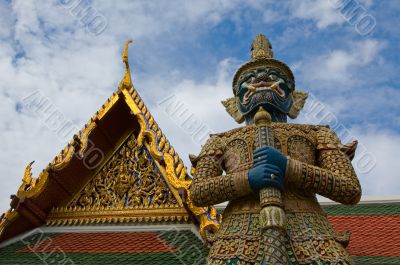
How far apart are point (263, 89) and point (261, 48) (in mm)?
644

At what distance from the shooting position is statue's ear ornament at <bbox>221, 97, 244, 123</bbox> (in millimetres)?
3574

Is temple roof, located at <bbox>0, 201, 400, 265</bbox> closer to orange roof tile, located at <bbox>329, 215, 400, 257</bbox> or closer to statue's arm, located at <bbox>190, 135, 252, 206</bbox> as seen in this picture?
orange roof tile, located at <bbox>329, 215, 400, 257</bbox>

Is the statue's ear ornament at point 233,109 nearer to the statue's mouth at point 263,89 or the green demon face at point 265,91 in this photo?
the green demon face at point 265,91

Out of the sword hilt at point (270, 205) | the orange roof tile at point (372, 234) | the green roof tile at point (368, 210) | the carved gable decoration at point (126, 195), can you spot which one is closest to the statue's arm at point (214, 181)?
the sword hilt at point (270, 205)

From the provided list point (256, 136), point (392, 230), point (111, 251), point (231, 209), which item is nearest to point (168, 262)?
point (111, 251)

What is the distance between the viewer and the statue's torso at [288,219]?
2.48 meters

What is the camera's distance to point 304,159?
3018 mm

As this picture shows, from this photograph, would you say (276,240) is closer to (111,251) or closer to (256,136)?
(256,136)

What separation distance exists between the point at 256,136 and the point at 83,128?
2.29m

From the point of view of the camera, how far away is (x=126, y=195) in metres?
4.38

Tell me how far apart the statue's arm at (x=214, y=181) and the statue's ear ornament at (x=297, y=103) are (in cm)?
72

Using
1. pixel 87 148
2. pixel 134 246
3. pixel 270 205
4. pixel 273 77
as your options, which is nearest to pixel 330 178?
pixel 270 205

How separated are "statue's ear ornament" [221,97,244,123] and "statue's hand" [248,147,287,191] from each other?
33.6 inches

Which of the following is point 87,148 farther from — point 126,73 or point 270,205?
point 270,205
